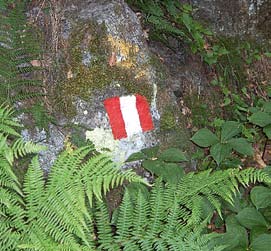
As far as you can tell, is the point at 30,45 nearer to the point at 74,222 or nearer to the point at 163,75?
the point at 163,75

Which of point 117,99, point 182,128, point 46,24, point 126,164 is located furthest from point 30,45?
point 182,128

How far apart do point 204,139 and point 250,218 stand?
2.35ft

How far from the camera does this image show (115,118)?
126 inches

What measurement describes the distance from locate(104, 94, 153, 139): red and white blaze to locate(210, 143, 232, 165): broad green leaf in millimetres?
563

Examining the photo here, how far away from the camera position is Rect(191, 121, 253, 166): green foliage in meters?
3.47

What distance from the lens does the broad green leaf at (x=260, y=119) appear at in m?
3.75

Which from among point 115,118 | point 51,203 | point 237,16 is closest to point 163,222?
point 51,203

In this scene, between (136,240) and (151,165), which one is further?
(151,165)

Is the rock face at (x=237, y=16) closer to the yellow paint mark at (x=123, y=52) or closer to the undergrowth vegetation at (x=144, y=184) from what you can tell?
the undergrowth vegetation at (x=144, y=184)

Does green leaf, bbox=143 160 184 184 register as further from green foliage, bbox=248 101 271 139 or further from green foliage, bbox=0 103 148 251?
green foliage, bbox=248 101 271 139

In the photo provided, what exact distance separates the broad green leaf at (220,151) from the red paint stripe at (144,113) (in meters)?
0.56

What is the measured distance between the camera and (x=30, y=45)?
2.97 meters

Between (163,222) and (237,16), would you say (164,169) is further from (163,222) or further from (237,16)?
(237,16)

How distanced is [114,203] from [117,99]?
75cm
